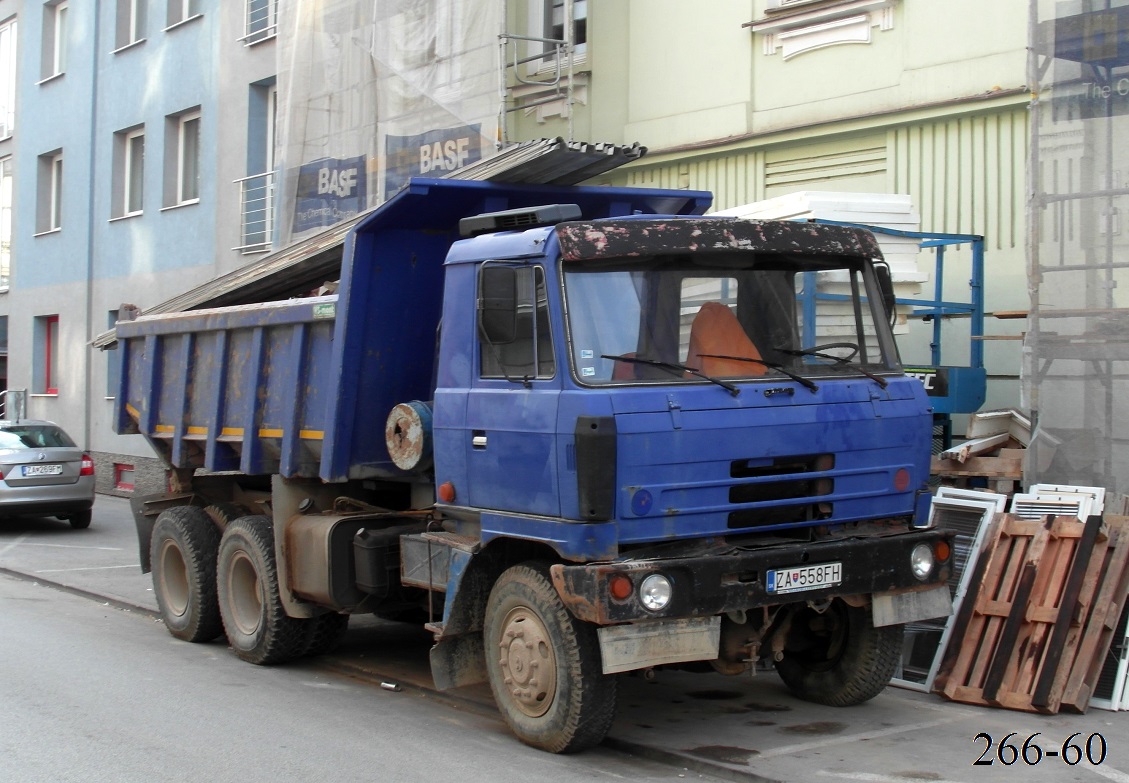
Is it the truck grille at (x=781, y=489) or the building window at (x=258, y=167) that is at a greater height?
the building window at (x=258, y=167)

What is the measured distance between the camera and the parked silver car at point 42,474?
659 inches

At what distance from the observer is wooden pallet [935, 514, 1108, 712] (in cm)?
702

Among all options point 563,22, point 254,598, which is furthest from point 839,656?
point 563,22

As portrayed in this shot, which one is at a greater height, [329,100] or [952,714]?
[329,100]

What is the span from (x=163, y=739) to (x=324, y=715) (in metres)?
0.93

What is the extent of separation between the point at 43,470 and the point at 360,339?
425 inches

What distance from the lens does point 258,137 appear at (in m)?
19.5

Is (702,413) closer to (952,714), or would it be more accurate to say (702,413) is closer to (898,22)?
(952,714)

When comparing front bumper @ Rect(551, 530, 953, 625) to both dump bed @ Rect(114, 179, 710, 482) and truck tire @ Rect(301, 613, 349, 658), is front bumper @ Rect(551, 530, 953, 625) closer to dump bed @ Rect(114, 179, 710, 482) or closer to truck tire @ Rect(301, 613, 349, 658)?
dump bed @ Rect(114, 179, 710, 482)

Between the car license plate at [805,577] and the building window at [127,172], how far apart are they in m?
19.4

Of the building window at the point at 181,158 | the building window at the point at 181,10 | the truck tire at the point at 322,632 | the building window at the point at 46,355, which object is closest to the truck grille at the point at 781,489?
the truck tire at the point at 322,632

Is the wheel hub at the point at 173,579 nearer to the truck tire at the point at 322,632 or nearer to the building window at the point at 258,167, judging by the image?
the truck tire at the point at 322,632

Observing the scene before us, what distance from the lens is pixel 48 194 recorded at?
86.6 feet

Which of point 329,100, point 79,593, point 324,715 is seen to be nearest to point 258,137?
point 329,100
